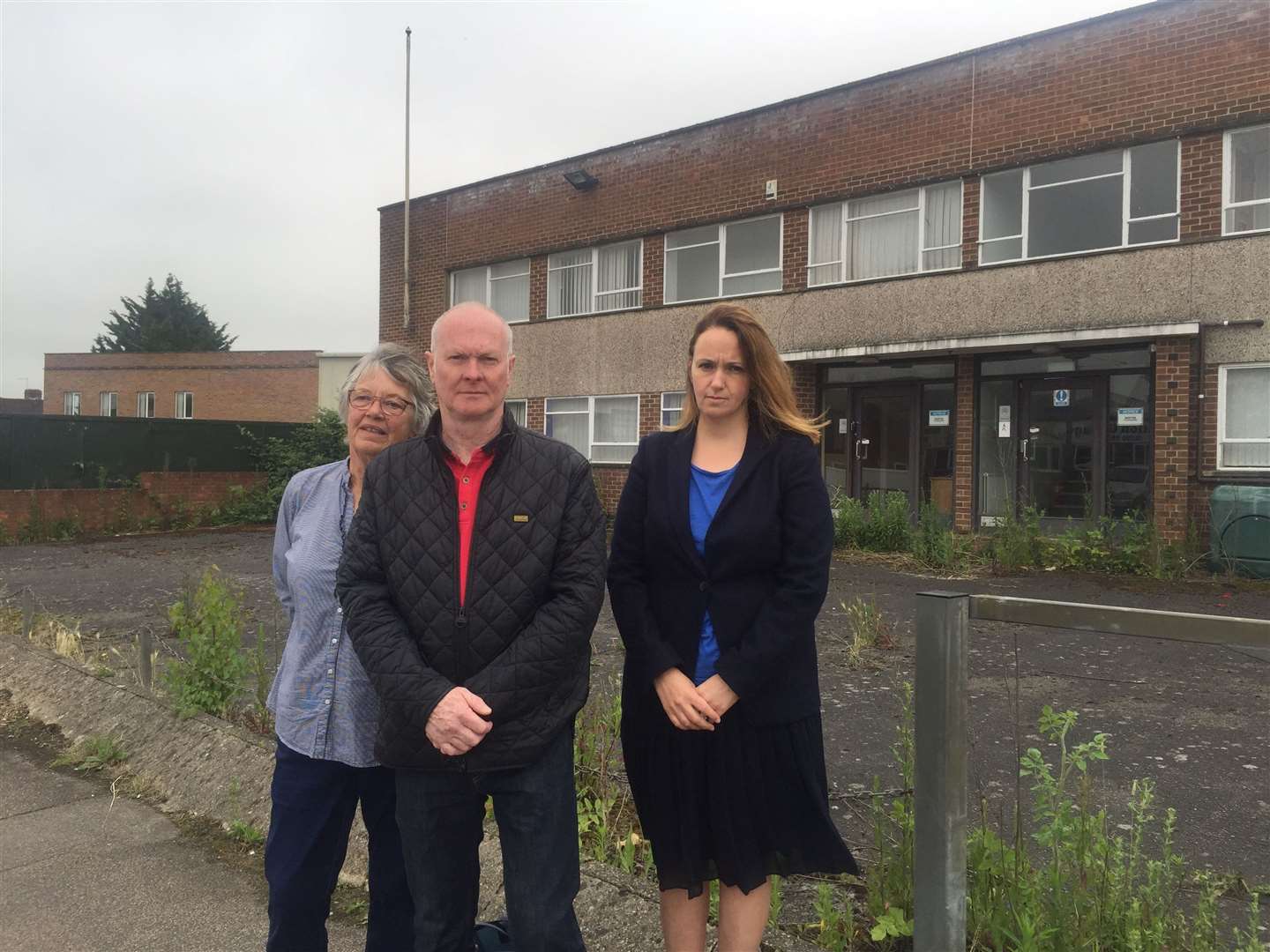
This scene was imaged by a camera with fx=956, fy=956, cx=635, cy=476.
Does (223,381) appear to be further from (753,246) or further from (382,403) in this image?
(382,403)

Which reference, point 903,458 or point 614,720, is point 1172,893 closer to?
point 614,720

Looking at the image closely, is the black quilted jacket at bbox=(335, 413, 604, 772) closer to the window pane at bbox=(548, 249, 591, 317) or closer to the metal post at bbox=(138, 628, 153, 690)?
the metal post at bbox=(138, 628, 153, 690)

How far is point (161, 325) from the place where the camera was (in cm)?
5509

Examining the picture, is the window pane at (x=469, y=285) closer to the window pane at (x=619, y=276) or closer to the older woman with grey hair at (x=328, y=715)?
the window pane at (x=619, y=276)

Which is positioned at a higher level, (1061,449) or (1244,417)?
(1244,417)

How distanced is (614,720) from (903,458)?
12.2 meters

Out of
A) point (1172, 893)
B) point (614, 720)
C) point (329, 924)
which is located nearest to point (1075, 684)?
point (1172, 893)

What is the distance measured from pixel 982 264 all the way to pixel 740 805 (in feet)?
42.4

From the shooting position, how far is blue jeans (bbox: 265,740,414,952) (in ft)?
8.17

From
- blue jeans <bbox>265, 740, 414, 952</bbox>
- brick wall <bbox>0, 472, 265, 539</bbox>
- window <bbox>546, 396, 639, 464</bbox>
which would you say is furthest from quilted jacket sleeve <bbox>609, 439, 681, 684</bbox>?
brick wall <bbox>0, 472, 265, 539</bbox>

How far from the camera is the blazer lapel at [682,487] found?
2.46 m

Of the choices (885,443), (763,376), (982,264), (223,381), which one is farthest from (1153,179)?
(223,381)

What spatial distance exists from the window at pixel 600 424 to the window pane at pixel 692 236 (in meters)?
2.95

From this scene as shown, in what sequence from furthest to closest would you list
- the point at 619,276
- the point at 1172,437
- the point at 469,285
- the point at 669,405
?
the point at 469,285, the point at 619,276, the point at 669,405, the point at 1172,437
